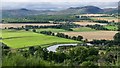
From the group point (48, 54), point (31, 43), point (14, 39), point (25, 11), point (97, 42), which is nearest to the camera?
point (48, 54)

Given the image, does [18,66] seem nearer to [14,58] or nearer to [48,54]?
[14,58]

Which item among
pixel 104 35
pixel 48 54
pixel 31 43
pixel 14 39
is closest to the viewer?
pixel 48 54

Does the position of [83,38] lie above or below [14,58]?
below

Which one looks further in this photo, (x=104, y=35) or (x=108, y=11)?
(x=108, y=11)

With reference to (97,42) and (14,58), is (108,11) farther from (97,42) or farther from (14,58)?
(14,58)

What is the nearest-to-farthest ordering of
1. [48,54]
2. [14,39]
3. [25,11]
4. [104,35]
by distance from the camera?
[48,54] → [14,39] → [104,35] → [25,11]

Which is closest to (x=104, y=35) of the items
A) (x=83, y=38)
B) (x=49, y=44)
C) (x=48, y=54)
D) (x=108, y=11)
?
(x=83, y=38)

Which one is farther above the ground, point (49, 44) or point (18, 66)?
point (18, 66)

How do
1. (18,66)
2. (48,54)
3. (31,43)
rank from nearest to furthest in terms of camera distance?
(18,66) → (48,54) → (31,43)

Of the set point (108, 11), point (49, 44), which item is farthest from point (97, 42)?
point (108, 11)

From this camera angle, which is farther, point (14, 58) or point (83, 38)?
point (83, 38)
